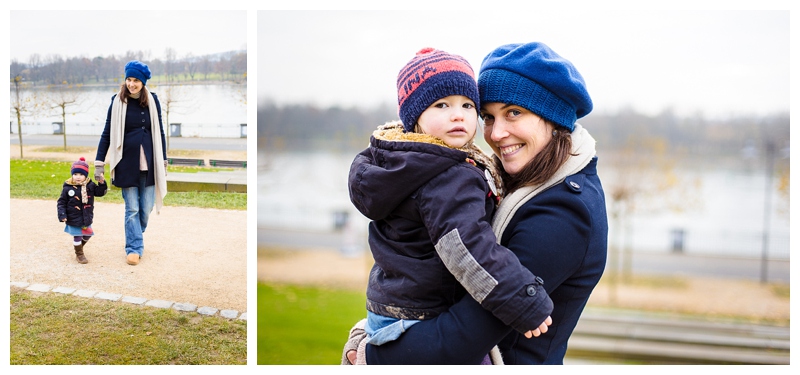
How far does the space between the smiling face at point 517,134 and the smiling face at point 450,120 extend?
0.26ft

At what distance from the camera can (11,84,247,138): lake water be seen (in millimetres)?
3592

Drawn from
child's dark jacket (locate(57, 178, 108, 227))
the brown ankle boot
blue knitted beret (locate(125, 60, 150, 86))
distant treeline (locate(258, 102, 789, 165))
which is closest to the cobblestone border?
the brown ankle boot

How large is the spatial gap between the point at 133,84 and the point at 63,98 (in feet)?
1.41

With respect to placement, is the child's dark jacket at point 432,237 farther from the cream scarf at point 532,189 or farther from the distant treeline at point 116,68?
Result: the distant treeline at point 116,68

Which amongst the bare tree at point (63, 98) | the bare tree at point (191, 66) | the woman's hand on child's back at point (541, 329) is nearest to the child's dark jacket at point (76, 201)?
the bare tree at point (63, 98)

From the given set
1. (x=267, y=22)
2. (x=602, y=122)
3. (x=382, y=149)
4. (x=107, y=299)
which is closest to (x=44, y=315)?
(x=107, y=299)

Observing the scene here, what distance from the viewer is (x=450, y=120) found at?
62.9 inches

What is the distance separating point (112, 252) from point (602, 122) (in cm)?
1058

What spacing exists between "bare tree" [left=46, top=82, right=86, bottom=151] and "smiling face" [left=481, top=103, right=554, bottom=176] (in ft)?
9.21

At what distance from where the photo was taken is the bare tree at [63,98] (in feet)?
11.8

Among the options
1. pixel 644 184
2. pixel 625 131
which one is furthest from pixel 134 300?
pixel 644 184

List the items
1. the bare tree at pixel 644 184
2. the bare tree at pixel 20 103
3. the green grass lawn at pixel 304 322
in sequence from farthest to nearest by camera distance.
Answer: the bare tree at pixel 644 184, the green grass lawn at pixel 304 322, the bare tree at pixel 20 103

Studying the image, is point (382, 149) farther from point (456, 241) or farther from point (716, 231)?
point (716, 231)

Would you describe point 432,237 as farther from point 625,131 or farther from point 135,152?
point 625,131
